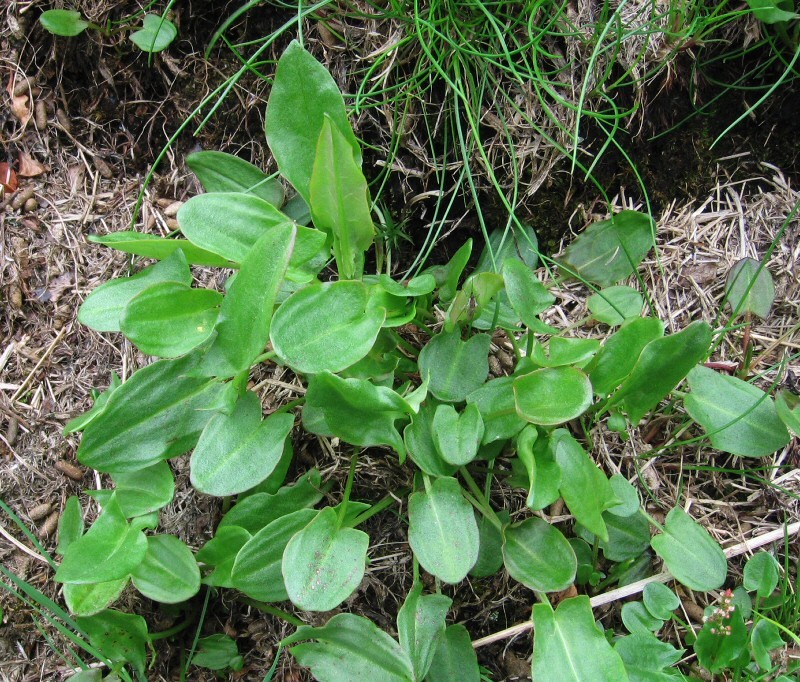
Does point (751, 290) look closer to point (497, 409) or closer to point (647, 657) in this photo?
point (497, 409)

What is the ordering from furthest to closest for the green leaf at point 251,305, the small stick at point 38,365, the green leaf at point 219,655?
the small stick at point 38,365, the green leaf at point 219,655, the green leaf at point 251,305

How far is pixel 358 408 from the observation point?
3.72ft

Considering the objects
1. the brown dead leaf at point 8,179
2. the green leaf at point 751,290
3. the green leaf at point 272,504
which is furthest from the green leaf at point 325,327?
the brown dead leaf at point 8,179

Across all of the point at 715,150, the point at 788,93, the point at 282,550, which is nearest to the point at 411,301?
the point at 282,550

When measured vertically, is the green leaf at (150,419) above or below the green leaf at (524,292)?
below

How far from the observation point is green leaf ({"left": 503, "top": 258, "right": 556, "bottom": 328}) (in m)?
1.21

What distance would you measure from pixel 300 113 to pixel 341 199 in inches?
7.0

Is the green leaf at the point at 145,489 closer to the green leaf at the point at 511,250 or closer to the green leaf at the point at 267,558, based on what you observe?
the green leaf at the point at 267,558

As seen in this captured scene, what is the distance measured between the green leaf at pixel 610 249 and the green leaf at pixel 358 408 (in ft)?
1.59

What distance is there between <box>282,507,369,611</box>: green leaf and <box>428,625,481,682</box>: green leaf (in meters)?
0.23

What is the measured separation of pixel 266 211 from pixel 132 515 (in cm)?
58

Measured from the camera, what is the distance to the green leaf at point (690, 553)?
124 cm

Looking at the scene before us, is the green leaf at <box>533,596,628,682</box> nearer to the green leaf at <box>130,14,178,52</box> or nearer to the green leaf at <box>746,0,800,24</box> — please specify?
the green leaf at <box>746,0,800,24</box>

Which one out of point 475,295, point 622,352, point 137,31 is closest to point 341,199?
point 475,295
